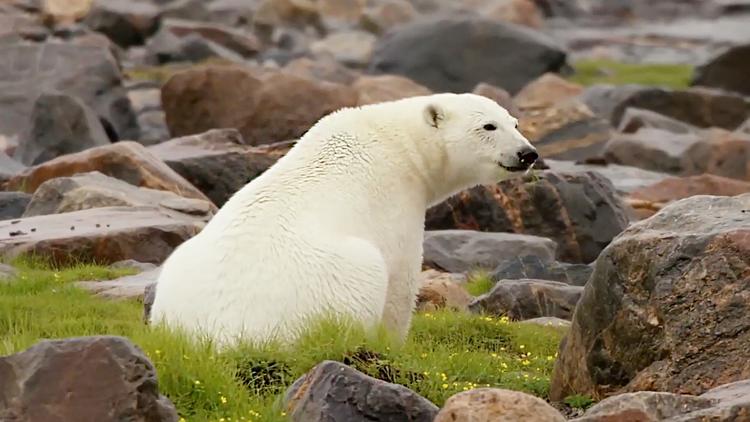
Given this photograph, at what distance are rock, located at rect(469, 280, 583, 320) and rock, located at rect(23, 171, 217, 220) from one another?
3.99 meters

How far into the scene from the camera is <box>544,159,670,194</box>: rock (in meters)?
23.6

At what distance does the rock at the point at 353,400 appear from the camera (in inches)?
305

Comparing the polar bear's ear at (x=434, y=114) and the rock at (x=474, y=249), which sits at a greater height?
the polar bear's ear at (x=434, y=114)

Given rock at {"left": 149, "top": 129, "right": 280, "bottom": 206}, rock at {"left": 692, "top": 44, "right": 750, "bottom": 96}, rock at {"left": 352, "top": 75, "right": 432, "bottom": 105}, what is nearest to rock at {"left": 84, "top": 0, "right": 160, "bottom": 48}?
rock at {"left": 352, "top": 75, "right": 432, "bottom": 105}

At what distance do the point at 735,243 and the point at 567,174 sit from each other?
9.40 meters

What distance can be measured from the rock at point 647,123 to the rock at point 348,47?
1776 cm

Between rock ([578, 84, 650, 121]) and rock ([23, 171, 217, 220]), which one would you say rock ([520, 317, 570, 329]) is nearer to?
rock ([23, 171, 217, 220])

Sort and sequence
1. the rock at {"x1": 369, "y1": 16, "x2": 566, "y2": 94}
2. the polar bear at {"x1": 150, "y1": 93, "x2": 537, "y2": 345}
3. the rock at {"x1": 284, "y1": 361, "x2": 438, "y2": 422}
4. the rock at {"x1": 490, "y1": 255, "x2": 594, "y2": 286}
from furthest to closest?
1. the rock at {"x1": 369, "y1": 16, "x2": 566, "y2": 94}
2. the rock at {"x1": 490, "y1": 255, "x2": 594, "y2": 286}
3. the polar bear at {"x1": 150, "y1": 93, "x2": 537, "y2": 345}
4. the rock at {"x1": 284, "y1": 361, "x2": 438, "y2": 422}

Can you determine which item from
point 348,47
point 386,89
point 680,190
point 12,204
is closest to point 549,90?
point 386,89

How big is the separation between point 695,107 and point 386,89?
7.56 m

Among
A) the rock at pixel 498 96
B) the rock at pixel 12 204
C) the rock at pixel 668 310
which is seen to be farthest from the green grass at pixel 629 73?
the rock at pixel 668 310

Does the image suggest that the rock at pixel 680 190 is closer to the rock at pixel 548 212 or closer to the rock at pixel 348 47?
the rock at pixel 548 212

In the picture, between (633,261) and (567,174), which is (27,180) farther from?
(633,261)

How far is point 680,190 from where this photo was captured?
2212cm
